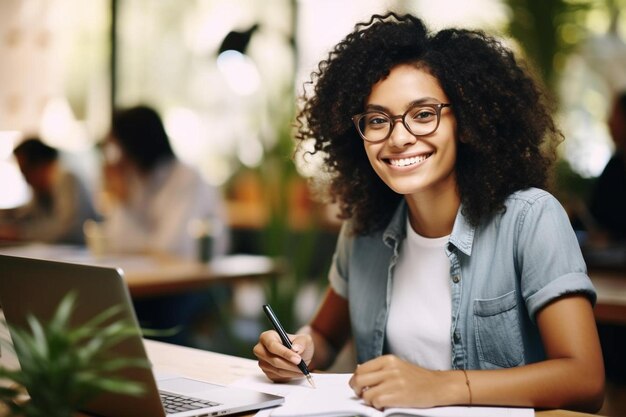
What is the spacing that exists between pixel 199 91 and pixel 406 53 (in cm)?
501

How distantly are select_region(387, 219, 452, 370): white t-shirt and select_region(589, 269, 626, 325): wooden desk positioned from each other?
104cm

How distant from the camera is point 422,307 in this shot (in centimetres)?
162

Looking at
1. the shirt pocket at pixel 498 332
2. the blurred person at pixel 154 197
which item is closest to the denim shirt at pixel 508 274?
the shirt pocket at pixel 498 332

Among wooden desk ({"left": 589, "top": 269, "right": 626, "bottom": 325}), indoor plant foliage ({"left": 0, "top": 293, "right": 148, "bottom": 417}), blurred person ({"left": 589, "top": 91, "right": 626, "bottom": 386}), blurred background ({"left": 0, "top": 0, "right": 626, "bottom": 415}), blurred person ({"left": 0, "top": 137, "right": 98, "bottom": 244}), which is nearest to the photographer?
indoor plant foliage ({"left": 0, "top": 293, "right": 148, "bottom": 417})

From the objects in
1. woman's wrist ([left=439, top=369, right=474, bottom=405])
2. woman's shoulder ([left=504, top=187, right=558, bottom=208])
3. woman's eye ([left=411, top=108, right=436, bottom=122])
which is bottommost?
woman's wrist ([left=439, top=369, right=474, bottom=405])

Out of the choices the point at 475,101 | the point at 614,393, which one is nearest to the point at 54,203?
the point at 614,393

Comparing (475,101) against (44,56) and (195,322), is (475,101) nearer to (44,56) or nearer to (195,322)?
(195,322)

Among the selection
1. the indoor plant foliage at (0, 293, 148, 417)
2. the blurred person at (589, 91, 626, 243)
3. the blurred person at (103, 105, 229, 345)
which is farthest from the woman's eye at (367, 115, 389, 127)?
the blurred person at (589, 91, 626, 243)

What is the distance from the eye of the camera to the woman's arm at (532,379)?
1.21 m

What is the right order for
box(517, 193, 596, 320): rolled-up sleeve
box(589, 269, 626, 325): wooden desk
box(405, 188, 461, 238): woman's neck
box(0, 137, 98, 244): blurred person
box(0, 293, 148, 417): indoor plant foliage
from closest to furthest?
box(0, 293, 148, 417): indoor plant foliage → box(517, 193, 596, 320): rolled-up sleeve → box(405, 188, 461, 238): woman's neck → box(589, 269, 626, 325): wooden desk → box(0, 137, 98, 244): blurred person

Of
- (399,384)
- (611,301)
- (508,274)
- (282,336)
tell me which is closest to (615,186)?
(611,301)

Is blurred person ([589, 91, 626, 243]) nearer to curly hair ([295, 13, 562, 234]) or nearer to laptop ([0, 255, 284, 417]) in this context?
curly hair ([295, 13, 562, 234])

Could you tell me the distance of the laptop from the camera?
1.07 m

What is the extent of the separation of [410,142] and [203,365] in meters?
0.60
